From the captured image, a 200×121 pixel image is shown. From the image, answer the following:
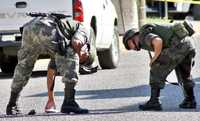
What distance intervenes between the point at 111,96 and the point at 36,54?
6.91 ft

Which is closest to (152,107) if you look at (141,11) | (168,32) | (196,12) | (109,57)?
(168,32)

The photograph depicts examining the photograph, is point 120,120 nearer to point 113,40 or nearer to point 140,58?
point 113,40

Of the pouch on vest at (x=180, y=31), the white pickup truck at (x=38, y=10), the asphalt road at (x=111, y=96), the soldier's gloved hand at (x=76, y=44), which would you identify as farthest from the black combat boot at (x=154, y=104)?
the white pickup truck at (x=38, y=10)

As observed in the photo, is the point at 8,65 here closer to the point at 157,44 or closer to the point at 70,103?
the point at 70,103

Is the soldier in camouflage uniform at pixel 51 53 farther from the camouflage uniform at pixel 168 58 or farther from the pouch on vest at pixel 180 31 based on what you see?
the pouch on vest at pixel 180 31

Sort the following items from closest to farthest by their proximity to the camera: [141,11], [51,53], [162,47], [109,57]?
[51,53]
[162,47]
[109,57]
[141,11]

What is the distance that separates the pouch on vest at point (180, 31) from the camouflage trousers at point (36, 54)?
1.21m

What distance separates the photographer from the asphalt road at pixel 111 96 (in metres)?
8.69

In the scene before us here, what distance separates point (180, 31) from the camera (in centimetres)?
917

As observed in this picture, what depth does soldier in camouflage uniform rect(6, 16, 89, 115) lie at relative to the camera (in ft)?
29.2

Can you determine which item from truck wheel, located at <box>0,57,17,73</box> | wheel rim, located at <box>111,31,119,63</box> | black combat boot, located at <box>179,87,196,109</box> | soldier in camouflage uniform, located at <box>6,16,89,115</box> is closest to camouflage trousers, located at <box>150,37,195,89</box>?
black combat boot, located at <box>179,87,196,109</box>

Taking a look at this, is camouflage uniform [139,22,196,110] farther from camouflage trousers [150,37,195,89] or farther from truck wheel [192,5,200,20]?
truck wheel [192,5,200,20]

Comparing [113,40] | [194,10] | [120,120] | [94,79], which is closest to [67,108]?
[120,120]

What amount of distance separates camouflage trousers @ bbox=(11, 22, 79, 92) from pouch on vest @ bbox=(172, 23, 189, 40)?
1212 mm
